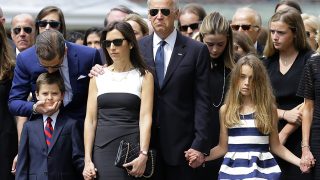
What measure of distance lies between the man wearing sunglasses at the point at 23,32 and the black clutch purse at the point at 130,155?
8.78 ft

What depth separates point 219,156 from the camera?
8.20 m

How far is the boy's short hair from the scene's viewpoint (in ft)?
27.0

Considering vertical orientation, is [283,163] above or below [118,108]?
below

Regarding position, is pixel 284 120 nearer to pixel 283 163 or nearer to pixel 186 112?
pixel 283 163

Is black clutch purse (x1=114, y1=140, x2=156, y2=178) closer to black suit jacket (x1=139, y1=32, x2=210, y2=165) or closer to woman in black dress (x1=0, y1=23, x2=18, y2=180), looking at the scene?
black suit jacket (x1=139, y1=32, x2=210, y2=165)

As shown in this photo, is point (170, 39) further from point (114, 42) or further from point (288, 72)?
point (288, 72)

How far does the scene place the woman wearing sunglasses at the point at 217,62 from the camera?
869 centimetres

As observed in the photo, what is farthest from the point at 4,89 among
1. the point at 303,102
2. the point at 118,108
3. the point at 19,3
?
the point at 19,3

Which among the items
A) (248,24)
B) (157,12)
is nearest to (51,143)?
(157,12)

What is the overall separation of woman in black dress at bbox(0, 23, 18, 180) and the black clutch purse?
1.78m

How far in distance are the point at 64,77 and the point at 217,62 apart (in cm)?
150

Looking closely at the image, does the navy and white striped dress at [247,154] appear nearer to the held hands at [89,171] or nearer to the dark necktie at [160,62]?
the dark necktie at [160,62]

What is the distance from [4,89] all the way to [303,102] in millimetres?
2842

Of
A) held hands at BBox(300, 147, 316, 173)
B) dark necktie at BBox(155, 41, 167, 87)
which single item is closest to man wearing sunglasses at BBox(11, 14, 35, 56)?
dark necktie at BBox(155, 41, 167, 87)
